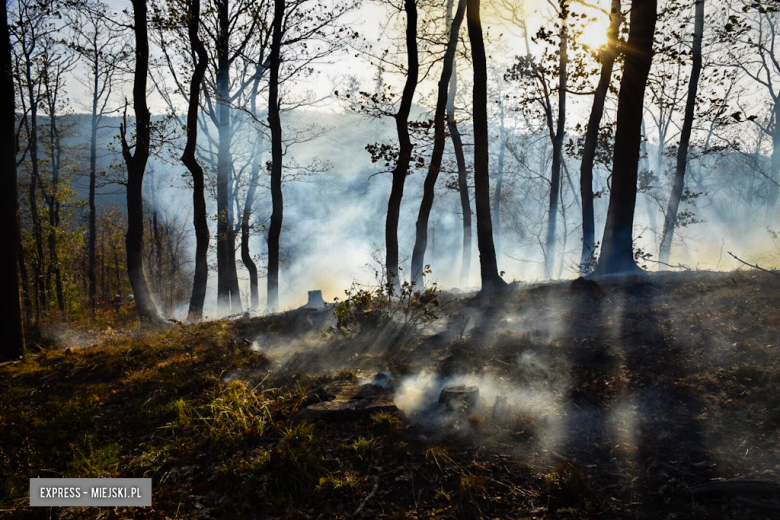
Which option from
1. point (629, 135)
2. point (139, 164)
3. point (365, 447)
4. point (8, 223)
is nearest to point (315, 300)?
point (139, 164)

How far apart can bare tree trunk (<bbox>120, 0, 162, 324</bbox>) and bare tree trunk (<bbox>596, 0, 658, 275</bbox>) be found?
31.9 ft

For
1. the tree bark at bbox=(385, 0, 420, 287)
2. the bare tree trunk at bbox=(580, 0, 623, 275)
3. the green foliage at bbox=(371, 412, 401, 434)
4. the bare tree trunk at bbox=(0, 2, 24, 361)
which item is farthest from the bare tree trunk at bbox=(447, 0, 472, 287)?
the green foliage at bbox=(371, 412, 401, 434)

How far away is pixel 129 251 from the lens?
10.0 metres

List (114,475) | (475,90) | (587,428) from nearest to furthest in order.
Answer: (114,475), (587,428), (475,90)

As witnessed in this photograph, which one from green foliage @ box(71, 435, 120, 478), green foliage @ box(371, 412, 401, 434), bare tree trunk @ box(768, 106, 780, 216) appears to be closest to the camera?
green foliage @ box(71, 435, 120, 478)

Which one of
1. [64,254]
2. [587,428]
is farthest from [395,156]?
[64,254]

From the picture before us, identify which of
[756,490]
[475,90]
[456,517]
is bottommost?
[456,517]

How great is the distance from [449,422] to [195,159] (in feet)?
34.2

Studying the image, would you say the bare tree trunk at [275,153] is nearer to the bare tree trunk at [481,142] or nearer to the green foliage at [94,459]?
the bare tree trunk at [481,142]

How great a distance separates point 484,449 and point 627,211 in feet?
20.8

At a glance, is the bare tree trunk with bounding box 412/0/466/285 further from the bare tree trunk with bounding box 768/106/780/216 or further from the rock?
the bare tree trunk with bounding box 768/106/780/216

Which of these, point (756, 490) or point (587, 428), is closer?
point (756, 490)

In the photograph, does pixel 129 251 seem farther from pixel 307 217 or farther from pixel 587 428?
pixel 307 217

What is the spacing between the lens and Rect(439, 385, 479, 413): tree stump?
4137 millimetres
